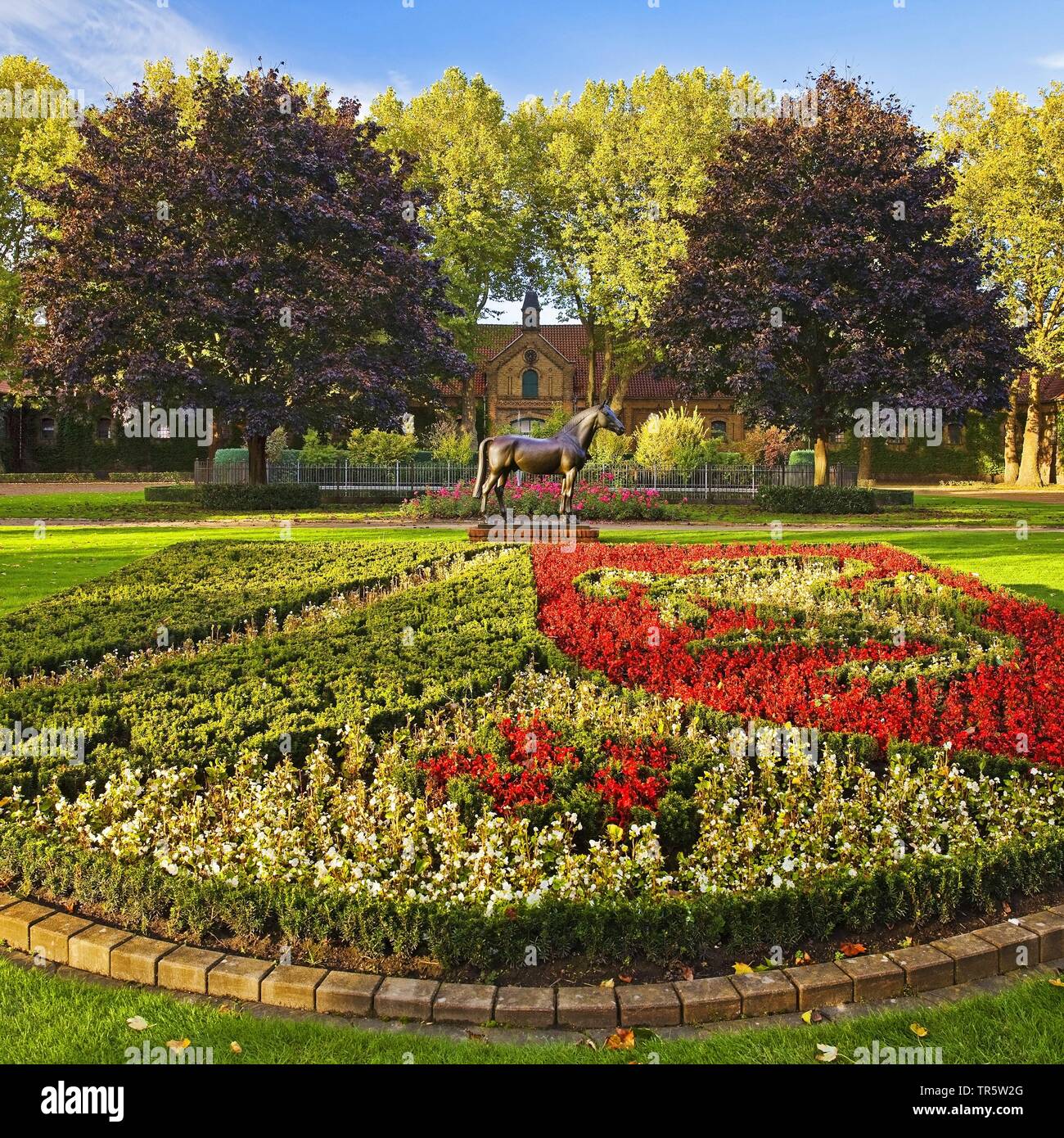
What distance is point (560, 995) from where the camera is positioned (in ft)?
10.6

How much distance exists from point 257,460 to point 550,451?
15331 mm

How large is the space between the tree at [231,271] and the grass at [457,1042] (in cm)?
2210

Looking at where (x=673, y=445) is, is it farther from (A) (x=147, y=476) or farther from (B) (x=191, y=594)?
(A) (x=147, y=476)

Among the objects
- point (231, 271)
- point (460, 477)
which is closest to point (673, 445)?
point (460, 477)

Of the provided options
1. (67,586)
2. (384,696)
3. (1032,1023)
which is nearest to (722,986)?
(1032,1023)

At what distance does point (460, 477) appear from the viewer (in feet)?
92.3

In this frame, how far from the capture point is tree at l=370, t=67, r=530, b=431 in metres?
38.5

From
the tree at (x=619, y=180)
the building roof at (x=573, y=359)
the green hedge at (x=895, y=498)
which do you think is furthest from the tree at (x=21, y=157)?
the green hedge at (x=895, y=498)

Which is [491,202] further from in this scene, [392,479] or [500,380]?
[392,479]

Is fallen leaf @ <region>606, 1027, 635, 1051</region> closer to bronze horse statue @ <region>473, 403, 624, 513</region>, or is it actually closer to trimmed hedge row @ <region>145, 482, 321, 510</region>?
bronze horse statue @ <region>473, 403, 624, 513</region>

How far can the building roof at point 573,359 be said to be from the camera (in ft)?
168

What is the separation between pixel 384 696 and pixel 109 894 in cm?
203

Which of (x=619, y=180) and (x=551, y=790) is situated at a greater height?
(x=619, y=180)

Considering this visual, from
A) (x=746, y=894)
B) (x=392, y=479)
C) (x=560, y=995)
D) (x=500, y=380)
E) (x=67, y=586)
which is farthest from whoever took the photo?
(x=500, y=380)
